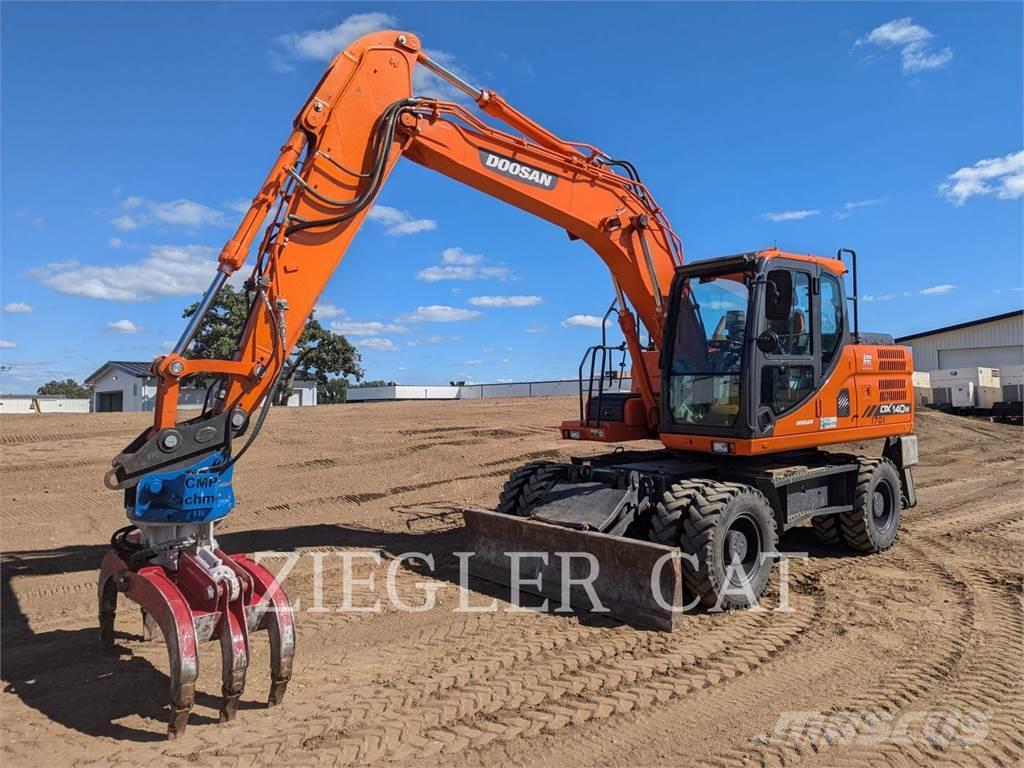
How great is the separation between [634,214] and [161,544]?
5.42m

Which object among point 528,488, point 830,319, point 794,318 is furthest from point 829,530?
point 528,488

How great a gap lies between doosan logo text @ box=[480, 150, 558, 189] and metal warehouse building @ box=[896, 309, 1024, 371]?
31.2 m

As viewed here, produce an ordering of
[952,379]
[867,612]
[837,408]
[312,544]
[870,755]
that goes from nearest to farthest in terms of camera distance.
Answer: [870,755], [867,612], [837,408], [312,544], [952,379]

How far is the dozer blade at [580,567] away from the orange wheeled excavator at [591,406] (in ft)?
0.07

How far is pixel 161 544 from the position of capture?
443cm

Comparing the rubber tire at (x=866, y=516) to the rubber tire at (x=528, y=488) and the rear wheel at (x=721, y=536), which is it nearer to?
the rear wheel at (x=721, y=536)

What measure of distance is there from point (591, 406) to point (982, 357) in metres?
32.9

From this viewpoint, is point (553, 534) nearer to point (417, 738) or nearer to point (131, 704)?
point (417, 738)

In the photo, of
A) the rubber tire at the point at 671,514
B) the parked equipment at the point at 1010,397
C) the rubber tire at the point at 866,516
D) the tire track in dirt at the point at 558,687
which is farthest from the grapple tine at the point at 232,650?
the parked equipment at the point at 1010,397

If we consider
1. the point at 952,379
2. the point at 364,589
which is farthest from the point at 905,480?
the point at 952,379

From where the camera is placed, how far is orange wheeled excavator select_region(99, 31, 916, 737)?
4.45 m

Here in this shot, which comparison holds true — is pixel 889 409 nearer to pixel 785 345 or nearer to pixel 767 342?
pixel 785 345

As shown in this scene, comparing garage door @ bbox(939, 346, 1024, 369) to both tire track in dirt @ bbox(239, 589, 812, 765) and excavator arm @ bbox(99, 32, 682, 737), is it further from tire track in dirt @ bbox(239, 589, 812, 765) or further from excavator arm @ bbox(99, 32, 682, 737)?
tire track in dirt @ bbox(239, 589, 812, 765)

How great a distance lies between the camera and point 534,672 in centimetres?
477
